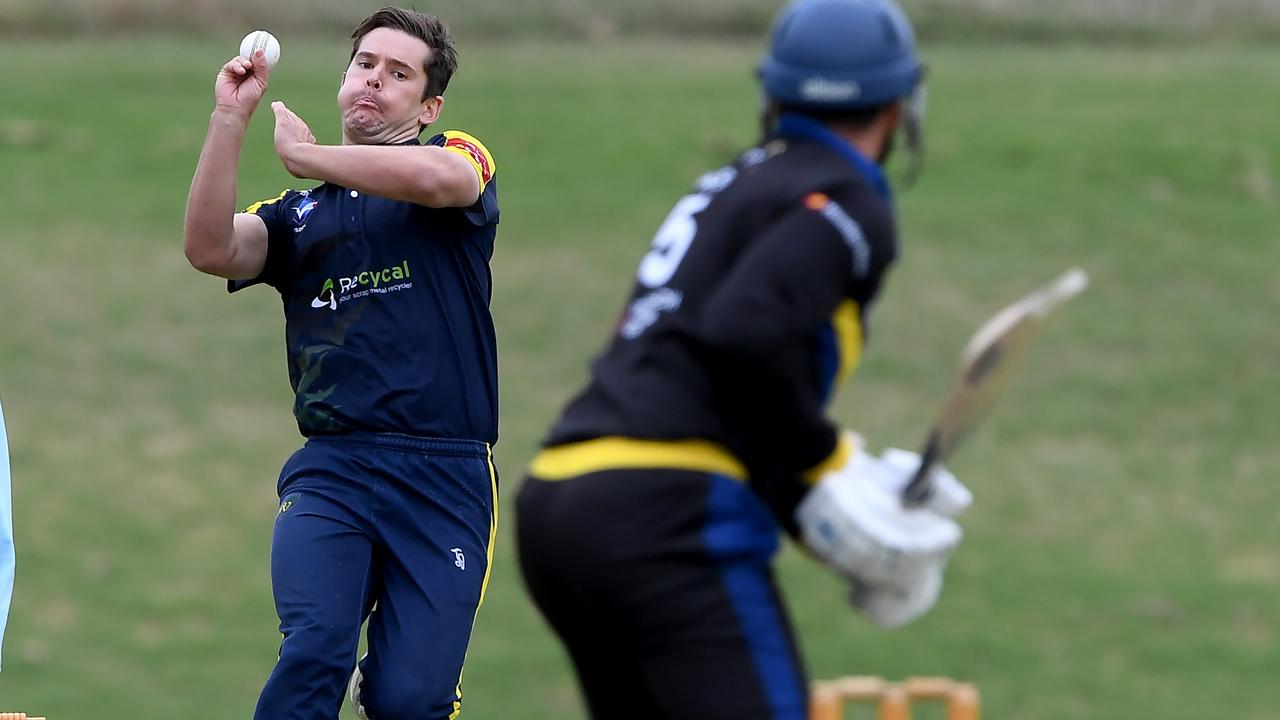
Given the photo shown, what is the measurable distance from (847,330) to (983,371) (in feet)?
0.74

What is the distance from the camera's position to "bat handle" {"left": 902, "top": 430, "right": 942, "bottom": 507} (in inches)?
135

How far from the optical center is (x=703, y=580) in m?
3.41

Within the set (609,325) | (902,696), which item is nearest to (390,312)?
(902,696)

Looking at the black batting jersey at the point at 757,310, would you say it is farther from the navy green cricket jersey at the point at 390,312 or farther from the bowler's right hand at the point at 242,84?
the bowler's right hand at the point at 242,84

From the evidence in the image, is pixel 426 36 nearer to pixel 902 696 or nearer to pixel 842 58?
pixel 842 58

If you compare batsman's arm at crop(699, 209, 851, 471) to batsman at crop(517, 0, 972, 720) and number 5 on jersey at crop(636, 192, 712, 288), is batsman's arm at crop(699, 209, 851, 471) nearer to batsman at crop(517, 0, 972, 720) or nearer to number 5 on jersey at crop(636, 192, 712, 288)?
batsman at crop(517, 0, 972, 720)

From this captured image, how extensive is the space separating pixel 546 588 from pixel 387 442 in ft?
2.59

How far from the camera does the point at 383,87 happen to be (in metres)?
4.17

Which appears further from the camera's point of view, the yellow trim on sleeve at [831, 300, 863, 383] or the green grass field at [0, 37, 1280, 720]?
the green grass field at [0, 37, 1280, 720]

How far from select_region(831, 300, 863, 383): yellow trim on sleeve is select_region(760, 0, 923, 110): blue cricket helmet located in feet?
1.11

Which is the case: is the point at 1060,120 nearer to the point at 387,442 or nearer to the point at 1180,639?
the point at 1180,639

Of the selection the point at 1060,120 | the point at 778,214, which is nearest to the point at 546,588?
the point at 778,214

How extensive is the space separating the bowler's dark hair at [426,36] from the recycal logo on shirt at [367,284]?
361mm

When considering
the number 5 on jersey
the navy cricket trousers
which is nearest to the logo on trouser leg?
the navy cricket trousers
